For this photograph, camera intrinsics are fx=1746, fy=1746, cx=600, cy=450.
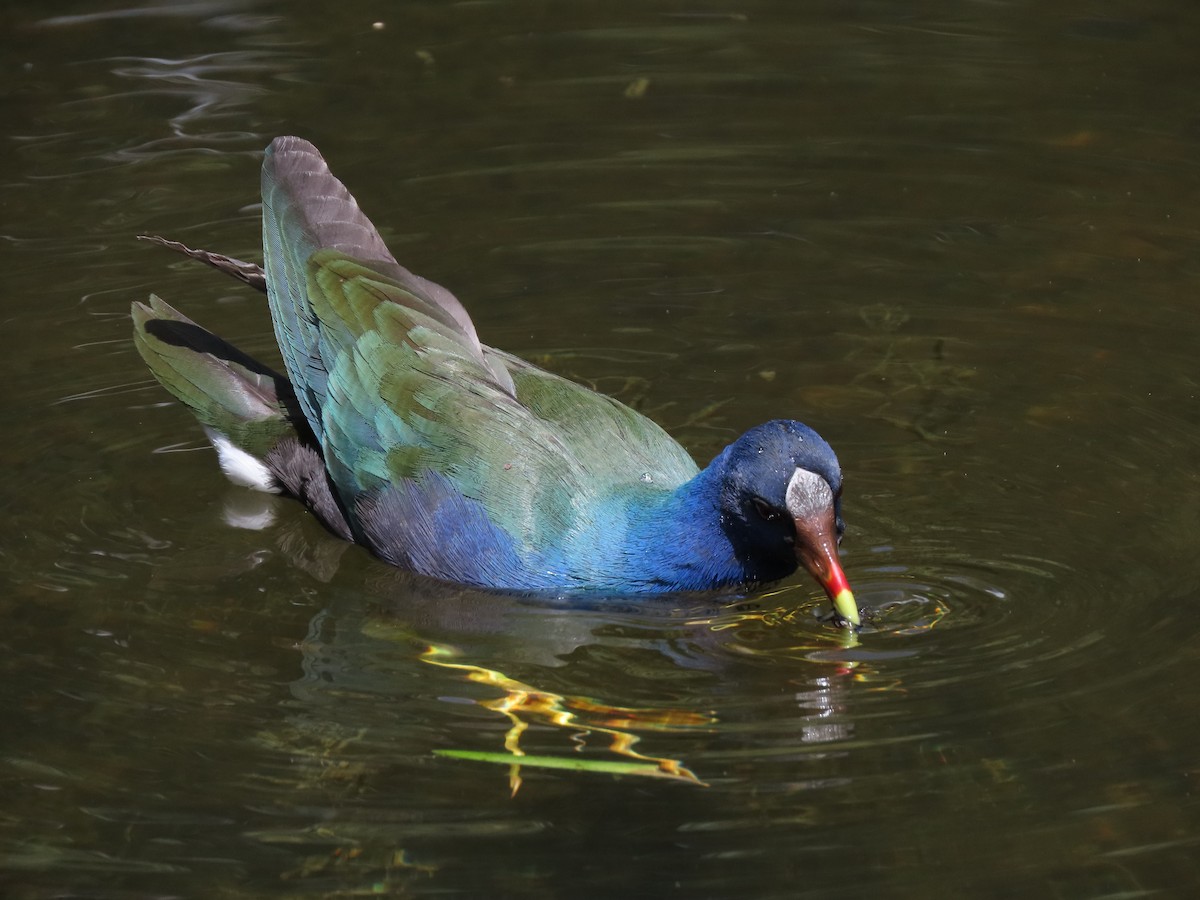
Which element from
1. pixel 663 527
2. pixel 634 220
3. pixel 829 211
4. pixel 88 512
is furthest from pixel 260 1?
pixel 663 527

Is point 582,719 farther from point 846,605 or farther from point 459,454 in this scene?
point 459,454

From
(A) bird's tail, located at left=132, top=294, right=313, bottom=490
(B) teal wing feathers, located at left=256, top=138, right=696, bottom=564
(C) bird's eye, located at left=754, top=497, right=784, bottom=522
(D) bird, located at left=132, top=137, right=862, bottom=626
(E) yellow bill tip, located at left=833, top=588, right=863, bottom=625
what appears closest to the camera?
(E) yellow bill tip, located at left=833, top=588, right=863, bottom=625

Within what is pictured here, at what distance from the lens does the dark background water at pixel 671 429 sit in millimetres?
4672

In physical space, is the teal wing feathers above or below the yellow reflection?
above

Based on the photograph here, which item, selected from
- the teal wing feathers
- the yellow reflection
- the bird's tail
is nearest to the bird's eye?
the teal wing feathers

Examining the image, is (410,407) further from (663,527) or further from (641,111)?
(641,111)

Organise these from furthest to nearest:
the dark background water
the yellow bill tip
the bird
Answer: the bird
the yellow bill tip
the dark background water

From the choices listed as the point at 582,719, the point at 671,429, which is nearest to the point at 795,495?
the point at 582,719

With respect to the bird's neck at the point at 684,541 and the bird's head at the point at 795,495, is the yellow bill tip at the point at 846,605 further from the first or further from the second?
the bird's neck at the point at 684,541

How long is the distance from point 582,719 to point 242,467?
2253mm

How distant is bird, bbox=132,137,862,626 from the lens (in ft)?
18.4

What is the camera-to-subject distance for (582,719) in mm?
5113

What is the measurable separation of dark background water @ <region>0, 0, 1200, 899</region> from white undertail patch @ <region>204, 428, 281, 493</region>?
9 centimetres

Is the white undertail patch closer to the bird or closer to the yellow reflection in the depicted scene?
the bird
